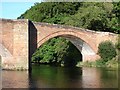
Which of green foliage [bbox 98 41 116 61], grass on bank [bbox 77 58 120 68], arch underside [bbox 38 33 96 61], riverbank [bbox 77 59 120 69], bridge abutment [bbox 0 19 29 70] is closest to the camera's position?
bridge abutment [bbox 0 19 29 70]

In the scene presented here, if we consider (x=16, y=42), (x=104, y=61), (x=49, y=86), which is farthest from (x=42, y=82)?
(x=104, y=61)

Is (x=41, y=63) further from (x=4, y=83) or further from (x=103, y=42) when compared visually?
(x=4, y=83)

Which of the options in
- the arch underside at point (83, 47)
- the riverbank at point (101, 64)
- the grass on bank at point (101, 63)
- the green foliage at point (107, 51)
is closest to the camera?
the riverbank at point (101, 64)

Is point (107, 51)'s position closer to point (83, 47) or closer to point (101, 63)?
point (101, 63)

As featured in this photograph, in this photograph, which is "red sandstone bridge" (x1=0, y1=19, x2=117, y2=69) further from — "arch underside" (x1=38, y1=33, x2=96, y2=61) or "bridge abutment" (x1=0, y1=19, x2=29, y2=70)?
"arch underside" (x1=38, y1=33, x2=96, y2=61)

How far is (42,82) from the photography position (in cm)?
2688

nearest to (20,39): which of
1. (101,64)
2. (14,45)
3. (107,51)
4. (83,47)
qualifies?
(14,45)

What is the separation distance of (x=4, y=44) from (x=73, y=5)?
52.6 ft

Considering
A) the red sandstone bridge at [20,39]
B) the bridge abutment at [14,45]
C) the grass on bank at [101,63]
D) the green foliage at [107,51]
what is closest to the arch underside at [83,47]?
the grass on bank at [101,63]

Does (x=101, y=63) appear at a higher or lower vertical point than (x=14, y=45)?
lower

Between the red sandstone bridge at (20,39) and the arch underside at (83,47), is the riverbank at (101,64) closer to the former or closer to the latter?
the arch underside at (83,47)

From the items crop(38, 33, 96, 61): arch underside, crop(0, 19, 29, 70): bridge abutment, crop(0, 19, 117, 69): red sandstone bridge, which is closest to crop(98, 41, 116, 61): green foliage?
crop(38, 33, 96, 61): arch underside

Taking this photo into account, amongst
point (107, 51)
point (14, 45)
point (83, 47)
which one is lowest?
point (107, 51)

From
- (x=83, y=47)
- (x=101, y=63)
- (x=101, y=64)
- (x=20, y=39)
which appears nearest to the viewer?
(x=20, y=39)
